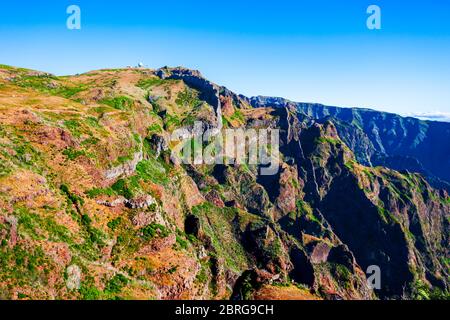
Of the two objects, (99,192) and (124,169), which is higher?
(124,169)

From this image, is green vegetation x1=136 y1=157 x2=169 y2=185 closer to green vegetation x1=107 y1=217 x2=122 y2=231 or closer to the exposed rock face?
the exposed rock face

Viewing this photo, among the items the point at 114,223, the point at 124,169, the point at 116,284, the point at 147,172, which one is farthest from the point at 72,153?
the point at 116,284

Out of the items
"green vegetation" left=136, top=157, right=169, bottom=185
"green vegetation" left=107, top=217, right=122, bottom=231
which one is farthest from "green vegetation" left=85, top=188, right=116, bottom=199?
"green vegetation" left=136, top=157, right=169, bottom=185

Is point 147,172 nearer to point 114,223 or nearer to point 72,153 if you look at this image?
point 72,153

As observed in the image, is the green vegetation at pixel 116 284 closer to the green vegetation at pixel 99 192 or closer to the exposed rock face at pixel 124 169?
the green vegetation at pixel 99 192
